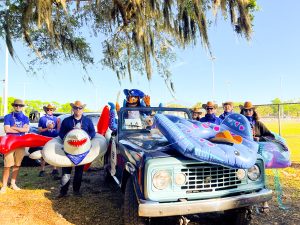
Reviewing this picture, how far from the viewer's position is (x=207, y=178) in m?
3.49

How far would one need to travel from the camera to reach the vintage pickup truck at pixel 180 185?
328cm

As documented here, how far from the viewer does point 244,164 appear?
3.41 m

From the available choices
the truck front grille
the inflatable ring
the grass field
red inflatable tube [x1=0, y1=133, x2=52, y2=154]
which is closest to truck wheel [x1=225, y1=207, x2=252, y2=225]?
the truck front grille

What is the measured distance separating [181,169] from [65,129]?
281cm

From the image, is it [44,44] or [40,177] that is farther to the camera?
[44,44]

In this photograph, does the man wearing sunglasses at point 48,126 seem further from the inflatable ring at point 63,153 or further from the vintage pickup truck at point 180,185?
the vintage pickup truck at point 180,185

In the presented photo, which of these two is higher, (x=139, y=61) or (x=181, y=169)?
(x=139, y=61)

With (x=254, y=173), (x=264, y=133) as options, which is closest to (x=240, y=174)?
(x=254, y=173)

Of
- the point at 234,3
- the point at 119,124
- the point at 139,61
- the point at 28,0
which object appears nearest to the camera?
the point at 119,124

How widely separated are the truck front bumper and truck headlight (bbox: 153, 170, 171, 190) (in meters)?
0.18

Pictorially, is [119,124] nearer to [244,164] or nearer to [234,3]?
[244,164]

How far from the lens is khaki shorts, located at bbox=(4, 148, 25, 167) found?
19.5 ft

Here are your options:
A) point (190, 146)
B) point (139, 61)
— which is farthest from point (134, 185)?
point (139, 61)

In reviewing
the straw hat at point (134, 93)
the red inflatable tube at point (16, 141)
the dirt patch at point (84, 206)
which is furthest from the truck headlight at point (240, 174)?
the red inflatable tube at point (16, 141)
